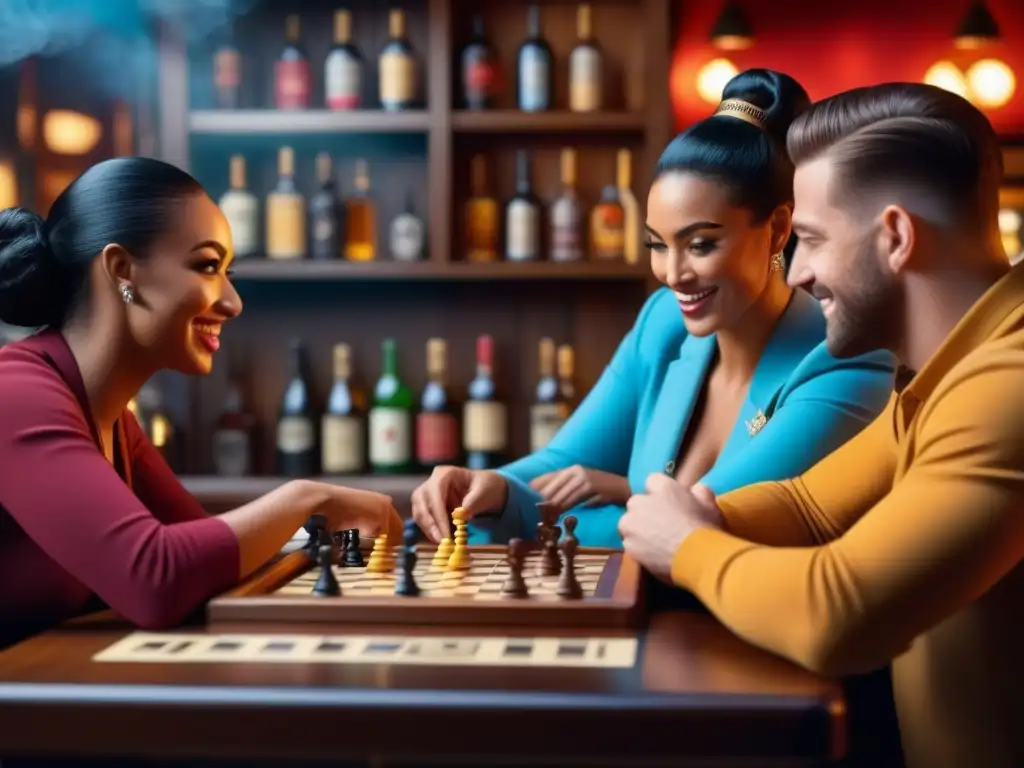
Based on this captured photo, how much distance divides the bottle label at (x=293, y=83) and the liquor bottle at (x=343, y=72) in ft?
0.23

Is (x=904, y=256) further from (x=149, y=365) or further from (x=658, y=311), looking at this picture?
(x=658, y=311)

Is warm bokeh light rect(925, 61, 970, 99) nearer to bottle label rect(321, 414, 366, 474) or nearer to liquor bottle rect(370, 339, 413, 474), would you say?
liquor bottle rect(370, 339, 413, 474)

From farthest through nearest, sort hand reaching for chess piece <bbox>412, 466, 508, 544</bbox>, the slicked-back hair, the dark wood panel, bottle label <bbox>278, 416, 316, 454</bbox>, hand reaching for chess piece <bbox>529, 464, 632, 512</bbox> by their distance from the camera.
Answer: bottle label <bbox>278, 416, 316, 454</bbox>, hand reaching for chess piece <bbox>529, 464, 632, 512</bbox>, hand reaching for chess piece <bbox>412, 466, 508, 544</bbox>, the slicked-back hair, the dark wood panel

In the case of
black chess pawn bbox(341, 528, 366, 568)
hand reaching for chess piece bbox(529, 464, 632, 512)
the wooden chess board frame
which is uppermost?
the wooden chess board frame

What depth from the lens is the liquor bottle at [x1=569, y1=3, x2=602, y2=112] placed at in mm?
3678

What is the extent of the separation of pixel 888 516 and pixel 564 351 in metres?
2.58

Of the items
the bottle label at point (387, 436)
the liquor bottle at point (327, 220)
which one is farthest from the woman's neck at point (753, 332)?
the liquor bottle at point (327, 220)

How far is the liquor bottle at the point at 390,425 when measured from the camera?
3.74 m

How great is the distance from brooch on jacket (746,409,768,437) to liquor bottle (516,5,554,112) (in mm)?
1821

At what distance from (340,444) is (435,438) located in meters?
0.27

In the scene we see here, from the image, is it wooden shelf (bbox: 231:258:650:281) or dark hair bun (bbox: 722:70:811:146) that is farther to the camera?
wooden shelf (bbox: 231:258:650:281)

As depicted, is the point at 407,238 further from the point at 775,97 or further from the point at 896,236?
the point at 896,236

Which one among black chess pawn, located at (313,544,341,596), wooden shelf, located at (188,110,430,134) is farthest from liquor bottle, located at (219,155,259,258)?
black chess pawn, located at (313,544,341,596)

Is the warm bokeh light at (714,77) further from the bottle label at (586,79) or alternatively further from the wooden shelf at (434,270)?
the wooden shelf at (434,270)
